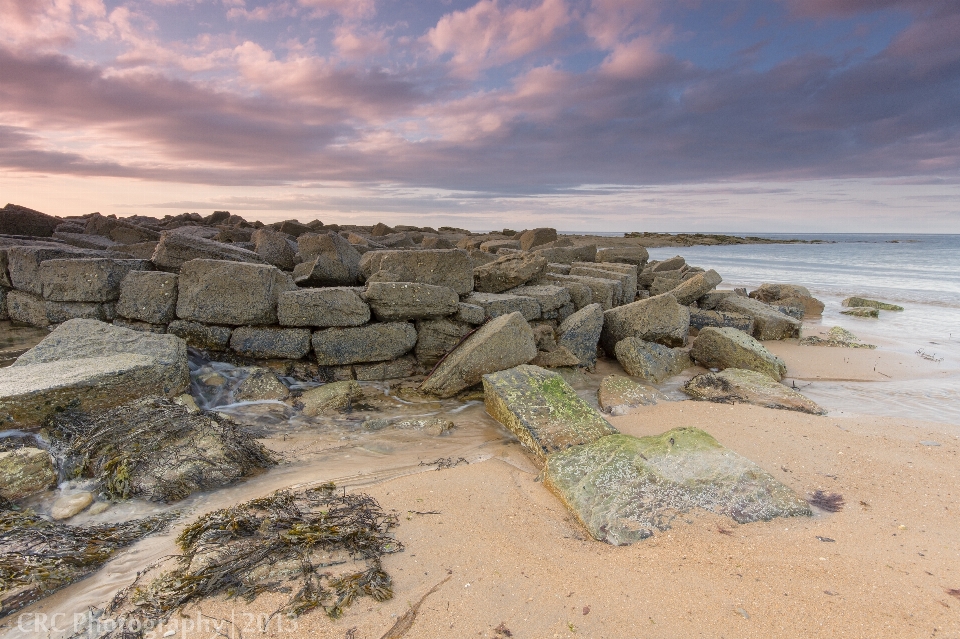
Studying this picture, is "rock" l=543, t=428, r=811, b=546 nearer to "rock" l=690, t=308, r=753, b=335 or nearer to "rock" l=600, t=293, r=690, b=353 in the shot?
"rock" l=600, t=293, r=690, b=353

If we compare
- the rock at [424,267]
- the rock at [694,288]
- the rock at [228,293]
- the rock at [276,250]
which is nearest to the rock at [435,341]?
the rock at [424,267]

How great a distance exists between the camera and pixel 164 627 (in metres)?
2.16

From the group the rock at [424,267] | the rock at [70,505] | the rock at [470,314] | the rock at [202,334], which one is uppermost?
the rock at [424,267]

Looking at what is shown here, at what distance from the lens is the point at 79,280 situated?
18.8 ft

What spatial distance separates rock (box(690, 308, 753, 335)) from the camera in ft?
28.3

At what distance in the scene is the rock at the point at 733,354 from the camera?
649 centimetres

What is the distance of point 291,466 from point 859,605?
356 centimetres

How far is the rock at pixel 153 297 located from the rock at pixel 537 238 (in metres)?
9.44

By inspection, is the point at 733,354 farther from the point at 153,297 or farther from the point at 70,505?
the point at 153,297

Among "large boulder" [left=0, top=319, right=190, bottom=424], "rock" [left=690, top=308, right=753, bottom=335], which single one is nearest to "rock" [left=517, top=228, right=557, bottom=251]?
"rock" [left=690, top=308, right=753, bottom=335]

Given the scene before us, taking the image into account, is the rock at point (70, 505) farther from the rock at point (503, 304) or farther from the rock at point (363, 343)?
the rock at point (503, 304)

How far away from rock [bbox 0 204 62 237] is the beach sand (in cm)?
1203

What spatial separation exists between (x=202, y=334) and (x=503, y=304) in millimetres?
3525

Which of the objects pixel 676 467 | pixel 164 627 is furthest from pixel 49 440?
pixel 676 467
